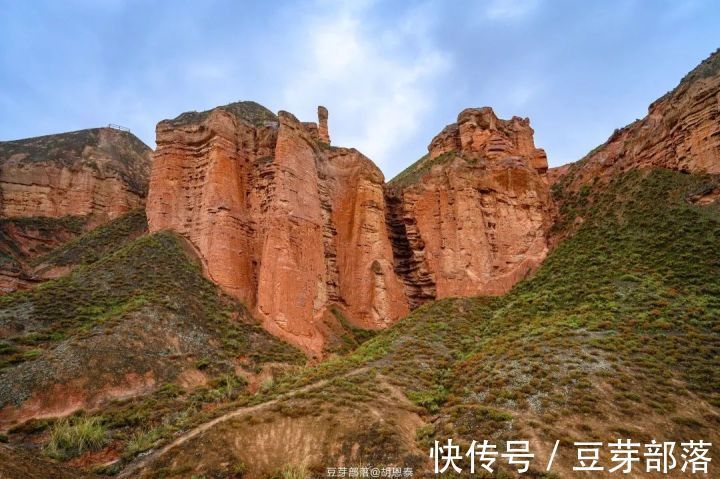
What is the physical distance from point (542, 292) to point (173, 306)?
24.6 metres

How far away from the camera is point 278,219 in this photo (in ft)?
123

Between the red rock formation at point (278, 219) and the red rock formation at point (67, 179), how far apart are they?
17.9 m

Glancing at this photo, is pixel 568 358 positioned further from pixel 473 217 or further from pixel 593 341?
pixel 473 217

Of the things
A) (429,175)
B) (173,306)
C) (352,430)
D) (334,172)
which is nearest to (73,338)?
(173,306)

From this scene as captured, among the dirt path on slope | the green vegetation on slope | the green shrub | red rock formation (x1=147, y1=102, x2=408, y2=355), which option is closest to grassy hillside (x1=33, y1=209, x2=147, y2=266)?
red rock formation (x1=147, y1=102, x2=408, y2=355)

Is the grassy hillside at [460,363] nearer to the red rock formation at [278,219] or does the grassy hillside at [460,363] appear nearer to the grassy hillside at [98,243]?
the red rock formation at [278,219]

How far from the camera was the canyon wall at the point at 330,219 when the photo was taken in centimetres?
3688

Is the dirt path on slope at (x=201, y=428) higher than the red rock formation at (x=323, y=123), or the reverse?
the red rock formation at (x=323, y=123)

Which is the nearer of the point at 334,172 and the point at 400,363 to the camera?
the point at 400,363

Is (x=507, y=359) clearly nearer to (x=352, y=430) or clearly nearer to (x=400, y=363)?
(x=400, y=363)

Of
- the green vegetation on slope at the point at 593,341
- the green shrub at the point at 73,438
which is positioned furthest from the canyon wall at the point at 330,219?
the green shrub at the point at 73,438

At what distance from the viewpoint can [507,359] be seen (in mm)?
24297

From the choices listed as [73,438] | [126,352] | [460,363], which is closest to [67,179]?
[126,352]

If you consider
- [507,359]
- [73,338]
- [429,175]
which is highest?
[429,175]
